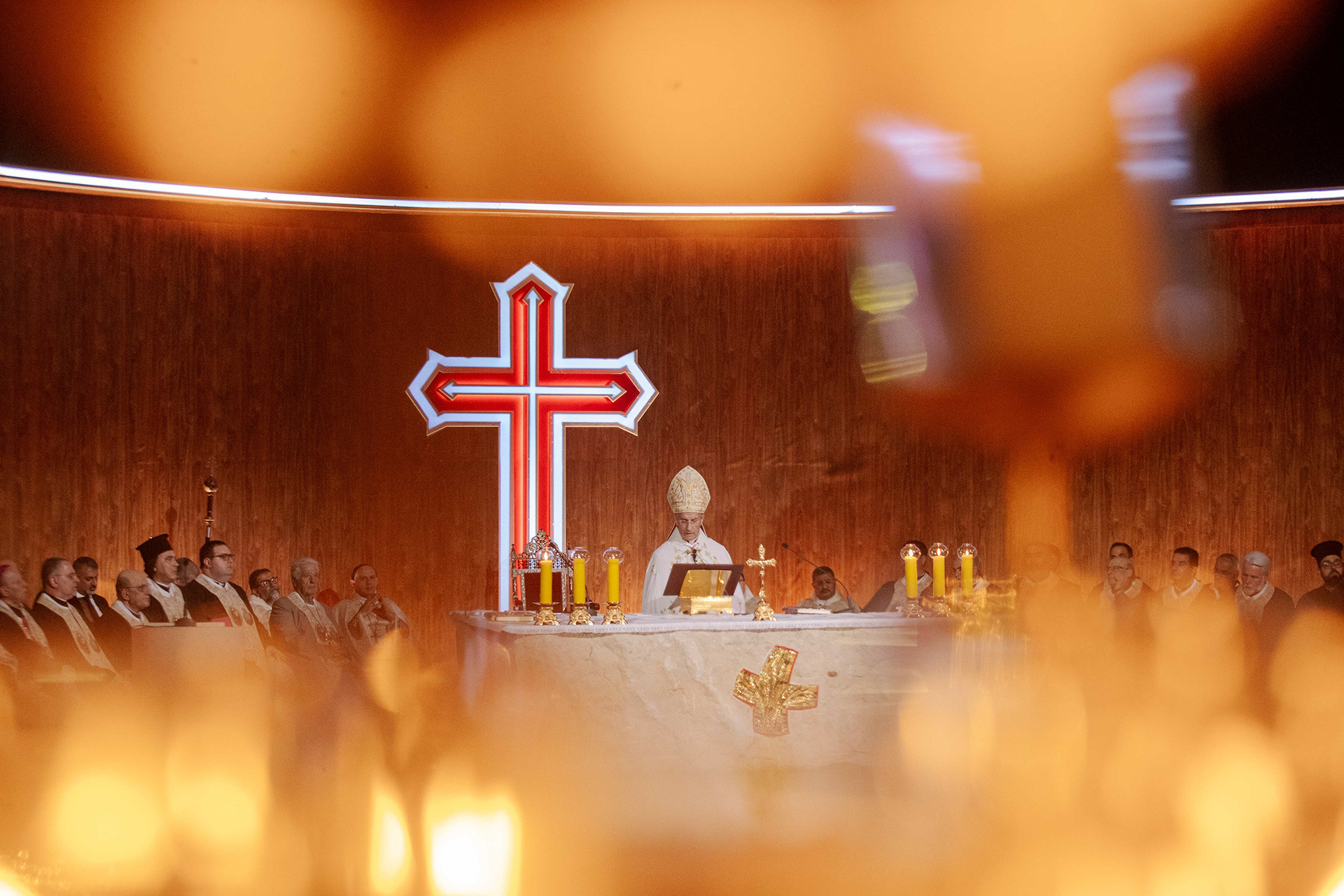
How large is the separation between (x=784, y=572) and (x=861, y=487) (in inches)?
33.4

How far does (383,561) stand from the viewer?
26.1 feet

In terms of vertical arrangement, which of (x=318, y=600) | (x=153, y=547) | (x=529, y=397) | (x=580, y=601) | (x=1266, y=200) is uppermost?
(x=1266, y=200)

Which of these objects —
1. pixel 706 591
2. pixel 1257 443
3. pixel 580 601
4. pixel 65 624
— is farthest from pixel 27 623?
pixel 1257 443

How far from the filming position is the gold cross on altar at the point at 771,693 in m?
4.56

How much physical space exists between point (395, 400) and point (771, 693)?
440 cm

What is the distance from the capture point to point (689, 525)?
5.68 meters

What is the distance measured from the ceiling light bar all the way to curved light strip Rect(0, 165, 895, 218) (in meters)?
2.08

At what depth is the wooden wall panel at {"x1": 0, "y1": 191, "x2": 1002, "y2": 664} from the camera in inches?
299

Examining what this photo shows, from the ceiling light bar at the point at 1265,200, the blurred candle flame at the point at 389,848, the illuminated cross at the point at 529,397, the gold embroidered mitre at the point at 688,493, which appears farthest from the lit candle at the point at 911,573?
the ceiling light bar at the point at 1265,200

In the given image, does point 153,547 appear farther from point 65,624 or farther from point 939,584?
point 939,584

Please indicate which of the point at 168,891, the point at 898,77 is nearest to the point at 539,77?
the point at 898,77

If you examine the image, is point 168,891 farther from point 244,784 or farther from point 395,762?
point 395,762

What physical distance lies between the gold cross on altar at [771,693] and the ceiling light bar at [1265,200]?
5181mm

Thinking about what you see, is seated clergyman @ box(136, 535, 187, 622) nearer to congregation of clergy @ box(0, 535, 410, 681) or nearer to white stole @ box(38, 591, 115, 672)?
congregation of clergy @ box(0, 535, 410, 681)
